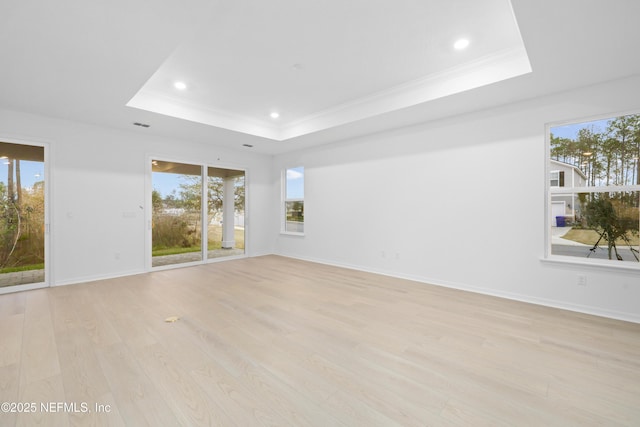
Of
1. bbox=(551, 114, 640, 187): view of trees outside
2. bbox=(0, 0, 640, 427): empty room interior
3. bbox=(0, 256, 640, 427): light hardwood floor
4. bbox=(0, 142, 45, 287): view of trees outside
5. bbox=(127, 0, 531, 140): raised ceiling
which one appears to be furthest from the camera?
bbox=(0, 142, 45, 287): view of trees outside

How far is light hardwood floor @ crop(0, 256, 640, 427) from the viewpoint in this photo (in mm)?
1640

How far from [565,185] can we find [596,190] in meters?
0.28

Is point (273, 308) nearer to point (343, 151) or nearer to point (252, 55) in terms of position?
point (252, 55)

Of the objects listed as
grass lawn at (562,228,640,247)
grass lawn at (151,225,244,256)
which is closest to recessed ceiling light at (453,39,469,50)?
grass lawn at (562,228,640,247)

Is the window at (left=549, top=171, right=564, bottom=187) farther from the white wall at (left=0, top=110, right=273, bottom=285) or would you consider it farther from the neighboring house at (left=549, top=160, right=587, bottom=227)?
the white wall at (left=0, top=110, right=273, bottom=285)

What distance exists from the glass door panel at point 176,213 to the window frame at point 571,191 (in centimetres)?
590

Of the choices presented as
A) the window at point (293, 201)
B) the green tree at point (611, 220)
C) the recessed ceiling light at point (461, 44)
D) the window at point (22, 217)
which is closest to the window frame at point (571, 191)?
the green tree at point (611, 220)

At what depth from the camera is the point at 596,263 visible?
316 centimetres

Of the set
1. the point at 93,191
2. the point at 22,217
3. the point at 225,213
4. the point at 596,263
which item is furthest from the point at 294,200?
the point at 596,263

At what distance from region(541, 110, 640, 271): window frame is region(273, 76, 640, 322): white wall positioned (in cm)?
5

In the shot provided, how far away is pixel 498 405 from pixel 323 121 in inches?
172

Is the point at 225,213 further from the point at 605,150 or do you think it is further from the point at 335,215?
the point at 605,150

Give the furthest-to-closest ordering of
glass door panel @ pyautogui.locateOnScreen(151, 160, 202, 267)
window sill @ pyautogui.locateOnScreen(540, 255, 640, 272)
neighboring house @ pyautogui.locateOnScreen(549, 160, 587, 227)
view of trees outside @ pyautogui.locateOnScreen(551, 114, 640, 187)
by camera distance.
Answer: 1. glass door panel @ pyautogui.locateOnScreen(151, 160, 202, 267)
2. neighboring house @ pyautogui.locateOnScreen(549, 160, 587, 227)
3. view of trees outside @ pyautogui.locateOnScreen(551, 114, 640, 187)
4. window sill @ pyautogui.locateOnScreen(540, 255, 640, 272)

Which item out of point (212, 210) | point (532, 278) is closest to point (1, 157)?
point (212, 210)
